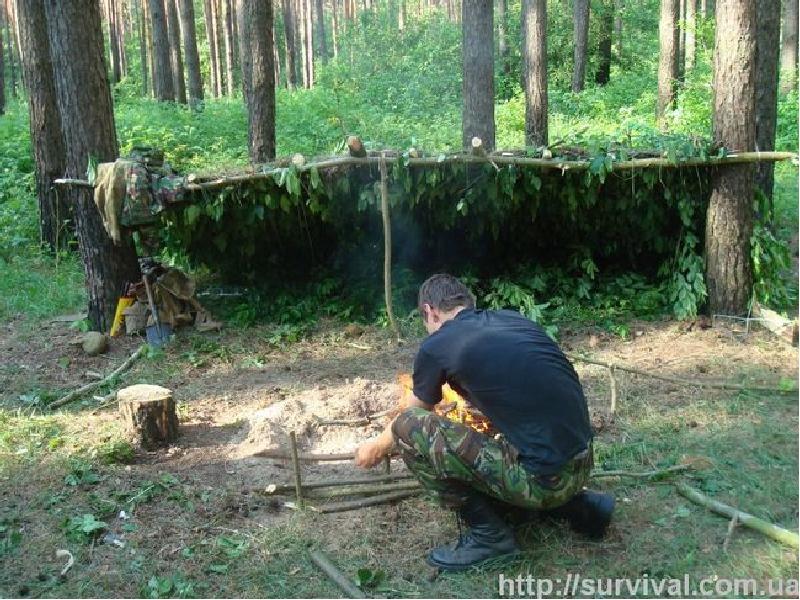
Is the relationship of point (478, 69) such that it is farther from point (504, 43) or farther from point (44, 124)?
point (504, 43)

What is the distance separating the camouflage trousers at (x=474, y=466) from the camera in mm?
3566

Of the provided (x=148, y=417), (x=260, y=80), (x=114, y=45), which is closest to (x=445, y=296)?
(x=148, y=417)

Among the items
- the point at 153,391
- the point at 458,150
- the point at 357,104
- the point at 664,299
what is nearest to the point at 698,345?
the point at 664,299

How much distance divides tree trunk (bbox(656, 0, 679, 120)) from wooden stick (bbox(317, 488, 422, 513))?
11558 millimetres

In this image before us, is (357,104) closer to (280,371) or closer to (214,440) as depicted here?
(280,371)

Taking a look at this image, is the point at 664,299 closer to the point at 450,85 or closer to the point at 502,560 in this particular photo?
the point at 502,560

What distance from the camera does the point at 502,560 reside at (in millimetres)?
3684

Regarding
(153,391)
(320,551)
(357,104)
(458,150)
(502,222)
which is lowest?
(320,551)

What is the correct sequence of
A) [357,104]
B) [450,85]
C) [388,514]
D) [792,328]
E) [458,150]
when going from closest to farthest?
[388,514] < [792,328] < [458,150] < [357,104] < [450,85]

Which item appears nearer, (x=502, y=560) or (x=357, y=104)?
(x=502, y=560)

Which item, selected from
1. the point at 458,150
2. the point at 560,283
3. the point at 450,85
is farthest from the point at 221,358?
the point at 450,85

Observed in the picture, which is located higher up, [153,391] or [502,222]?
[502,222]

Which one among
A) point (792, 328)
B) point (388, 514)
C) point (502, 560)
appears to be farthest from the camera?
point (792, 328)

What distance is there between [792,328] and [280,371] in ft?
12.9
